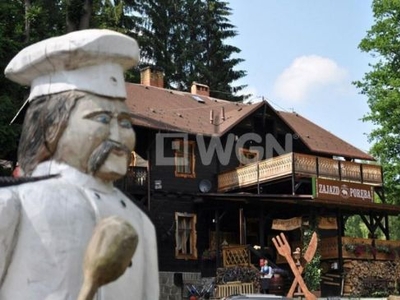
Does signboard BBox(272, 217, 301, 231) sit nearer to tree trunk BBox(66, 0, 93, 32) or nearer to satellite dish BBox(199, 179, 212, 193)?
satellite dish BBox(199, 179, 212, 193)

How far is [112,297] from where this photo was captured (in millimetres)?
3857

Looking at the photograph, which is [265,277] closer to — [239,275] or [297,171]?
[239,275]

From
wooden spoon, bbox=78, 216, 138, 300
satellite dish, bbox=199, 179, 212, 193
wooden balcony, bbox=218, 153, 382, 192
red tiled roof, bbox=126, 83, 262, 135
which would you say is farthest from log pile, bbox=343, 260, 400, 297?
wooden spoon, bbox=78, 216, 138, 300

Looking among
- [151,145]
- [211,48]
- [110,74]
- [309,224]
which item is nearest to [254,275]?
[309,224]

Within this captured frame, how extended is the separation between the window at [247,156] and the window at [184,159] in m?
2.14

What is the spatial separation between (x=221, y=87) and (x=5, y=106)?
69.9 ft

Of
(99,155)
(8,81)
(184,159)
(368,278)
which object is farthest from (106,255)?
(184,159)

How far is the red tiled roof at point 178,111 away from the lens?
2505 centimetres

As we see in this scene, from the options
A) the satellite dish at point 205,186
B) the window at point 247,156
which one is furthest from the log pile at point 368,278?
the window at point 247,156

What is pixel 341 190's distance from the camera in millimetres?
23812

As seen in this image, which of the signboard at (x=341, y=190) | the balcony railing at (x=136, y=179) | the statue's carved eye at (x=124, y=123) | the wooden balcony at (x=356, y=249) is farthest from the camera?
the wooden balcony at (x=356, y=249)

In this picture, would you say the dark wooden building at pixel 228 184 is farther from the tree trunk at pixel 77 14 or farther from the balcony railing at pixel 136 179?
the tree trunk at pixel 77 14

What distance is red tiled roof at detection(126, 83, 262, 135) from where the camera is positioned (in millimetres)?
25047

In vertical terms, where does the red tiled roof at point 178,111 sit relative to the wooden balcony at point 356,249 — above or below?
above
